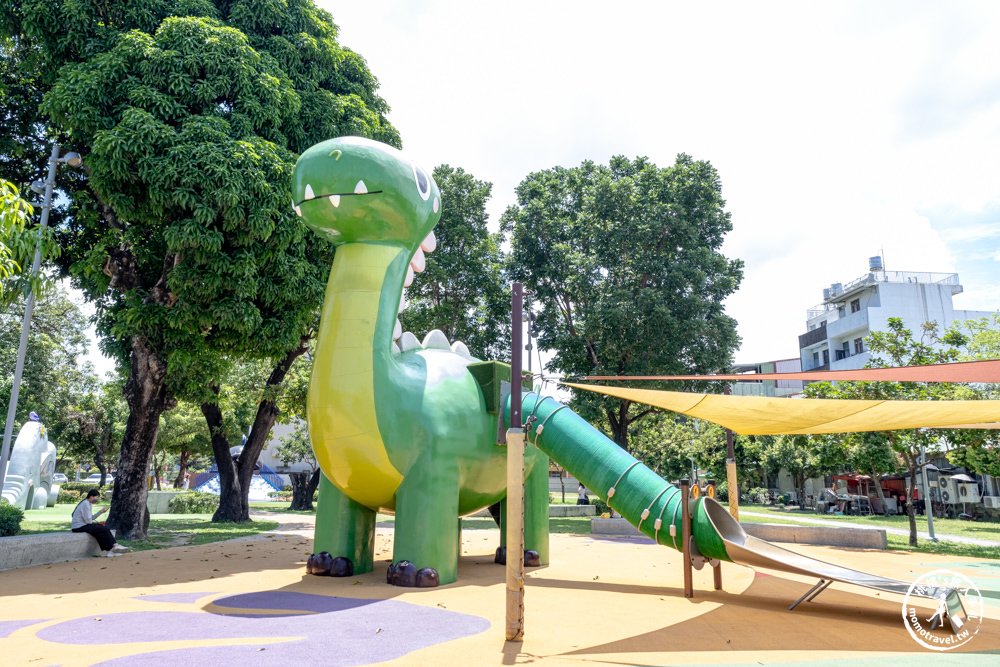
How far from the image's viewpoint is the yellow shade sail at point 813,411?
24.1ft

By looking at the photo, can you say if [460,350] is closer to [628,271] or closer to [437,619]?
[437,619]

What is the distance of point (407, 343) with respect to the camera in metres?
9.67

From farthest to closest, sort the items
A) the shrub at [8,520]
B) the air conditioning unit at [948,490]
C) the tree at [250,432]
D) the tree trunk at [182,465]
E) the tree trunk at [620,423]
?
the tree trunk at [182,465], the air conditioning unit at [948,490], the tree trunk at [620,423], the tree at [250,432], the shrub at [8,520]

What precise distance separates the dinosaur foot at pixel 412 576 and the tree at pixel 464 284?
632 inches

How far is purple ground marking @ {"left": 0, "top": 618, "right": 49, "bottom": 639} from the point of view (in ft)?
19.0

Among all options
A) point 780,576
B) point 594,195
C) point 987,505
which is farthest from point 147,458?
point 987,505

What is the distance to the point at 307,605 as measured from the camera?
696 centimetres

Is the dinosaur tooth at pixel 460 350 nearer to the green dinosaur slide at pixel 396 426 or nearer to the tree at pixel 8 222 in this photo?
the green dinosaur slide at pixel 396 426

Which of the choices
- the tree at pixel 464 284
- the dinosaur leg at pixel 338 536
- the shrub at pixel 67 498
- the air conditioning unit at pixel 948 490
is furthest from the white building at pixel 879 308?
the shrub at pixel 67 498

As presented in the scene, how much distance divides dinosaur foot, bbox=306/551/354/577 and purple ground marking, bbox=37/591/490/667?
1.58 meters

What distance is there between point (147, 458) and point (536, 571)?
9.04m

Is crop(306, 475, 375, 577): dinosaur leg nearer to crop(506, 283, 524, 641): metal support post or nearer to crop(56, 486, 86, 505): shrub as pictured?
crop(506, 283, 524, 641): metal support post

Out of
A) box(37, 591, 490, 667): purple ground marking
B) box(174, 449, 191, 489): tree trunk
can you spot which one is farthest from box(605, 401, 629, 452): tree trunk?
box(174, 449, 191, 489): tree trunk

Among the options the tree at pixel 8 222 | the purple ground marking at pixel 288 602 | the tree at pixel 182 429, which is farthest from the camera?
the tree at pixel 182 429
